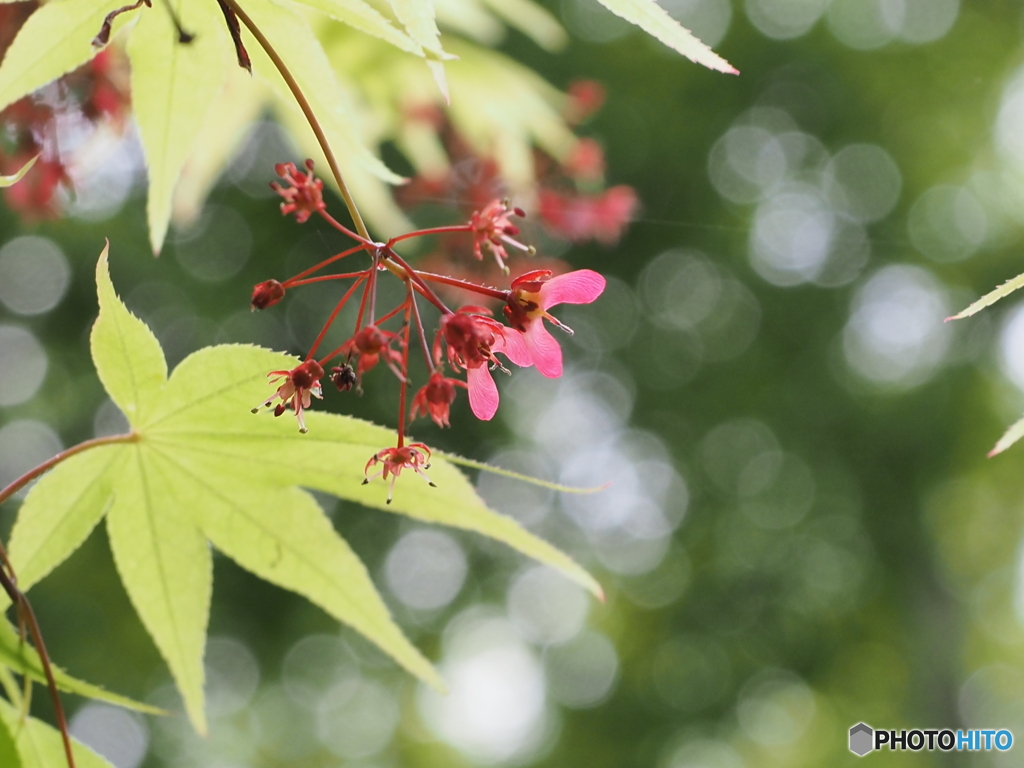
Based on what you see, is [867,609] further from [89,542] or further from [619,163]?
[89,542]

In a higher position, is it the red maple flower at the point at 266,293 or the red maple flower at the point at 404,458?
the red maple flower at the point at 266,293

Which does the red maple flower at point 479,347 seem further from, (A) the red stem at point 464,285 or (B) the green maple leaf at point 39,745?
(B) the green maple leaf at point 39,745

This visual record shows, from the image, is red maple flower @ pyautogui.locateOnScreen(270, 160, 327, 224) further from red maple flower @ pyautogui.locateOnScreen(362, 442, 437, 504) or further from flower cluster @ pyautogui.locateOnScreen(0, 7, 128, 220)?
flower cluster @ pyautogui.locateOnScreen(0, 7, 128, 220)

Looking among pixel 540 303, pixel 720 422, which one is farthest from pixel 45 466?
pixel 720 422

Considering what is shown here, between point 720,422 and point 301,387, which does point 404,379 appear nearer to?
point 301,387

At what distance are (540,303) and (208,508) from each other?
0.27 metres

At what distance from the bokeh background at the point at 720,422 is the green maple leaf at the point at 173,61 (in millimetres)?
3460

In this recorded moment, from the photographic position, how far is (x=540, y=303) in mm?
394

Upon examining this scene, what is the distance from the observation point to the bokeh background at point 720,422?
4074 millimetres

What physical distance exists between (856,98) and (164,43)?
446 cm

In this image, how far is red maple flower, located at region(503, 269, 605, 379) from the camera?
0.38 metres

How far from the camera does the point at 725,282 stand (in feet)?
14.4

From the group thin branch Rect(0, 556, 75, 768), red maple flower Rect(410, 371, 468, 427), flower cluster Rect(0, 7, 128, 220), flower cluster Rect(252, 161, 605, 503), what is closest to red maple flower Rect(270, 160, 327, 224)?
flower cluster Rect(252, 161, 605, 503)

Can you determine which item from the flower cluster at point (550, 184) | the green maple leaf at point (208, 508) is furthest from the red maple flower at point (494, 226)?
the flower cluster at point (550, 184)
